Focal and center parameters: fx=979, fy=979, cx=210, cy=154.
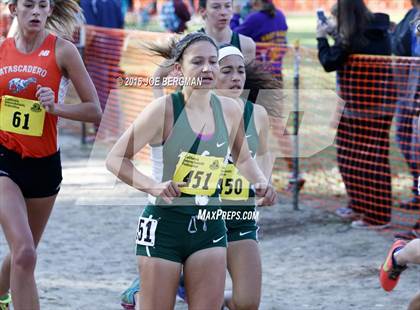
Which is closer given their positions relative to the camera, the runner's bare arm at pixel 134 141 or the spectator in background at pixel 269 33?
the runner's bare arm at pixel 134 141

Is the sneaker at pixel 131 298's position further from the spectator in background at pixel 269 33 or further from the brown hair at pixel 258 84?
the spectator in background at pixel 269 33

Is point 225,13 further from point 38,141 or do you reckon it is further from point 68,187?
point 68,187

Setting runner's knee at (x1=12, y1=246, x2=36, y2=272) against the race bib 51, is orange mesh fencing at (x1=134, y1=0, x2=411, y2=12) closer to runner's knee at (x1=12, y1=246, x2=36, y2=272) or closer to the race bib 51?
the race bib 51

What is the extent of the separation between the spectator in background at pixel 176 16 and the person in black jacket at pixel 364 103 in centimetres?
485

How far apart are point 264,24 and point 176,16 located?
3429mm

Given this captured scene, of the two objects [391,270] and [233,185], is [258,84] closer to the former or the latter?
[233,185]

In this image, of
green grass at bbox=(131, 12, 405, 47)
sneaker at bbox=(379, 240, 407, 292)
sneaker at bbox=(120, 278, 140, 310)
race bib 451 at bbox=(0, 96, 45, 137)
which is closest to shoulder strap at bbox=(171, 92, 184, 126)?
race bib 451 at bbox=(0, 96, 45, 137)

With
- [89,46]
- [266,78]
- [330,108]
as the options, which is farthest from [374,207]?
[89,46]

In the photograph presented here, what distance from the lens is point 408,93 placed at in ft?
28.2

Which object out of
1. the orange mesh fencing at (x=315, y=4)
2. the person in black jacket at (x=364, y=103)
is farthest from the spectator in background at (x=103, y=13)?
the orange mesh fencing at (x=315, y=4)

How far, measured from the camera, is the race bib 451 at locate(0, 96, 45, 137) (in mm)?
5254

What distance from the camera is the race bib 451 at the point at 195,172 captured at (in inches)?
176

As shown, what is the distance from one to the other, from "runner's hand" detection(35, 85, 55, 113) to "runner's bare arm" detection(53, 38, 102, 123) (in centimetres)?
16

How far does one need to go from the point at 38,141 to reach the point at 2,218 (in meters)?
0.49
